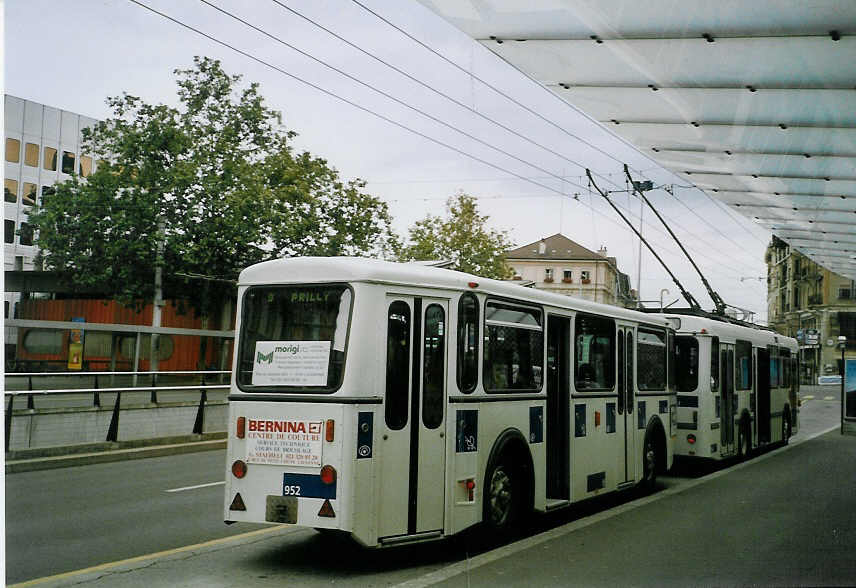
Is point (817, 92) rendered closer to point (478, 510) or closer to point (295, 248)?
point (478, 510)

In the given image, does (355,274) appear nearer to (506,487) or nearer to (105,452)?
(506,487)

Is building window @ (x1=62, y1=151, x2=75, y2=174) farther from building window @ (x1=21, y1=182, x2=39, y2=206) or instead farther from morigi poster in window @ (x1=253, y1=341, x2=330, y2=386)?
morigi poster in window @ (x1=253, y1=341, x2=330, y2=386)

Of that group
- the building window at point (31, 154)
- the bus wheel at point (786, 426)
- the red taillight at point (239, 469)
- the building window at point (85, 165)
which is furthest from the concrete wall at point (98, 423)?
the bus wheel at point (786, 426)

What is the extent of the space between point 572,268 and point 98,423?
9.36m

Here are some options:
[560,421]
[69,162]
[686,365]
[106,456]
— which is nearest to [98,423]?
[106,456]

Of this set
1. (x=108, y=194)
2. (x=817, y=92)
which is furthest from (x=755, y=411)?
(x=108, y=194)

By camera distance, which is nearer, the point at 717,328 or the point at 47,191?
the point at 47,191

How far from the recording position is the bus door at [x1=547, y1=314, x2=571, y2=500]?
33.0 ft

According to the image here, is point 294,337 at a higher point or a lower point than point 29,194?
lower

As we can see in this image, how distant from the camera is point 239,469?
7.46m

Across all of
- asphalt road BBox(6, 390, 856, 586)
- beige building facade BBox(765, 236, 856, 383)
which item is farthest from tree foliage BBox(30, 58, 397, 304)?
beige building facade BBox(765, 236, 856, 383)

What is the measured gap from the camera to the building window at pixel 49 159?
15.2 meters

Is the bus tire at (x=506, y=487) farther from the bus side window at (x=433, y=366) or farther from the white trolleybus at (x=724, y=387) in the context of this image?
the white trolleybus at (x=724, y=387)

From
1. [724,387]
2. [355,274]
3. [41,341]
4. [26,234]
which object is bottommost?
[724,387]
